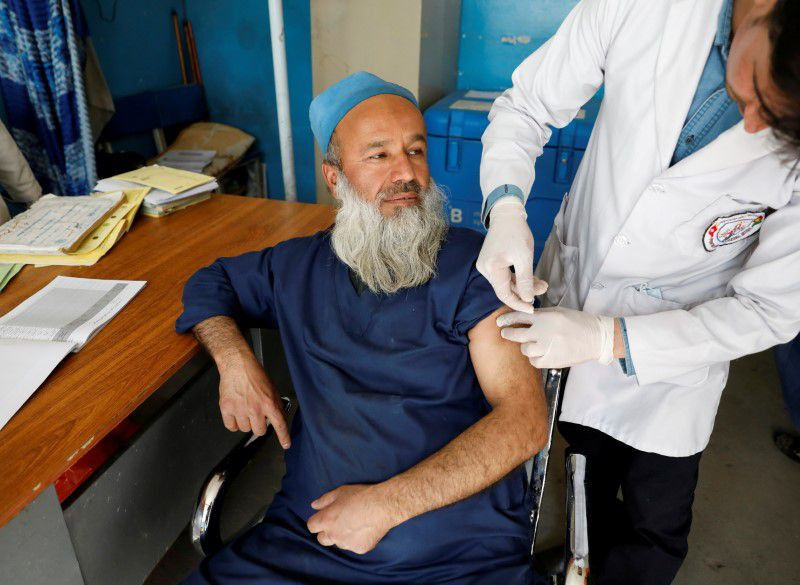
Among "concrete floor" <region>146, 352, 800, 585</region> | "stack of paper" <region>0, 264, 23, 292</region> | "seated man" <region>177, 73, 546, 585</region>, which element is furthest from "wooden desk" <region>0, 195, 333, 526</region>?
"concrete floor" <region>146, 352, 800, 585</region>

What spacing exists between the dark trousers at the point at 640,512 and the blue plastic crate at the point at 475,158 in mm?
1497

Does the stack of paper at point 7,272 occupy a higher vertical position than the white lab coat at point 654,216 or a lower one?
lower

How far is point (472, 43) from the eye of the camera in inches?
128

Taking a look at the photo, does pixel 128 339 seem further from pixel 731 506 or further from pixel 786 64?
pixel 731 506

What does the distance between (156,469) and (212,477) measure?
362 mm

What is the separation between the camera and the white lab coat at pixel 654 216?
1.02 metres

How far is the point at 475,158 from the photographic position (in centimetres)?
271

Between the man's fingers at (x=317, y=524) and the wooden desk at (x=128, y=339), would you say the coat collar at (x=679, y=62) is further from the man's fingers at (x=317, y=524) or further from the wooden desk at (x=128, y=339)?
the wooden desk at (x=128, y=339)

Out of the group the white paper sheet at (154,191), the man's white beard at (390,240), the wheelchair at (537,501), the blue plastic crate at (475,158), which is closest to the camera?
the wheelchair at (537,501)

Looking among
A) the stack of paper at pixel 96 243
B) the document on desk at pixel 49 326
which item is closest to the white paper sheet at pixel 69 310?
the document on desk at pixel 49 326

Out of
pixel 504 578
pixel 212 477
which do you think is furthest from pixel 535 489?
pixel 212 477

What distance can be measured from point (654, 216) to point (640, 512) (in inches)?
29.7

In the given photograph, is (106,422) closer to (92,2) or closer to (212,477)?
(212,477)

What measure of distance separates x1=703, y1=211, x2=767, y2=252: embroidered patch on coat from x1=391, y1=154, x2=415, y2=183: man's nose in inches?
26.4
